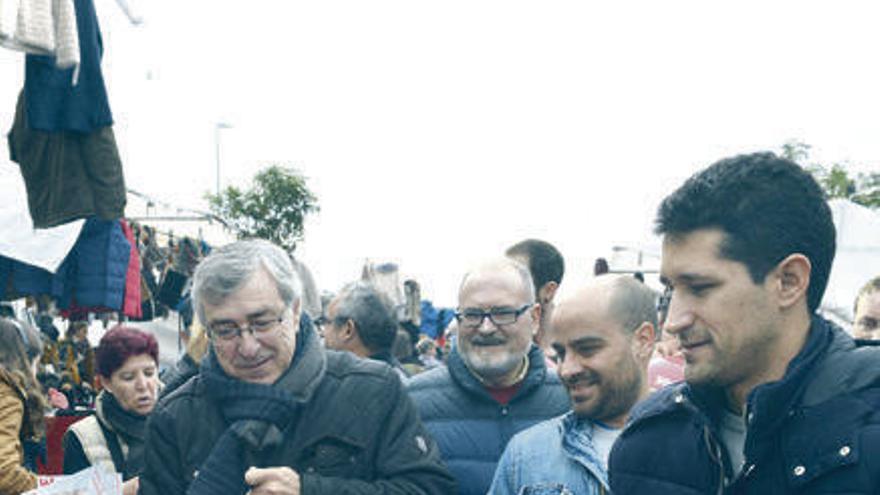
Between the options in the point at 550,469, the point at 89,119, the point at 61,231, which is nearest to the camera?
the point at 550,469

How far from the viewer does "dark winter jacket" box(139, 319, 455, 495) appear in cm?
304

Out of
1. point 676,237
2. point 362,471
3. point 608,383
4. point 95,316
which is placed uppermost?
point 676,237

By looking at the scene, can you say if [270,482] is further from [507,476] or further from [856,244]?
[856,244]

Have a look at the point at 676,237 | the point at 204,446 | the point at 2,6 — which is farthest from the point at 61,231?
the point at 676,237

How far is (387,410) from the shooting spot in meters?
3.14

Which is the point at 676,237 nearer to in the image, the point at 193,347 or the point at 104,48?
the point at 193,347

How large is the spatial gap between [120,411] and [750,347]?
11.7ft

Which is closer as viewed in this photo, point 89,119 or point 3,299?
point 89,119

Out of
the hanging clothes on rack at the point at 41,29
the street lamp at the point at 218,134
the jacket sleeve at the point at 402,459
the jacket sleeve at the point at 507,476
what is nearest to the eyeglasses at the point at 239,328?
the jacket sleeve at the point at 402,459

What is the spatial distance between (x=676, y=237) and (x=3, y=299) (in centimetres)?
576

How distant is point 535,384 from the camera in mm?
3855

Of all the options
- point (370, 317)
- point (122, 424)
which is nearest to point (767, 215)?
point (370, 317)

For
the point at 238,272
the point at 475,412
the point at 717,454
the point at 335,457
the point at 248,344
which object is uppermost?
the point at 238,272

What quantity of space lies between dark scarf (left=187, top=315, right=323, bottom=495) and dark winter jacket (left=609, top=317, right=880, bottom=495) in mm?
1198
